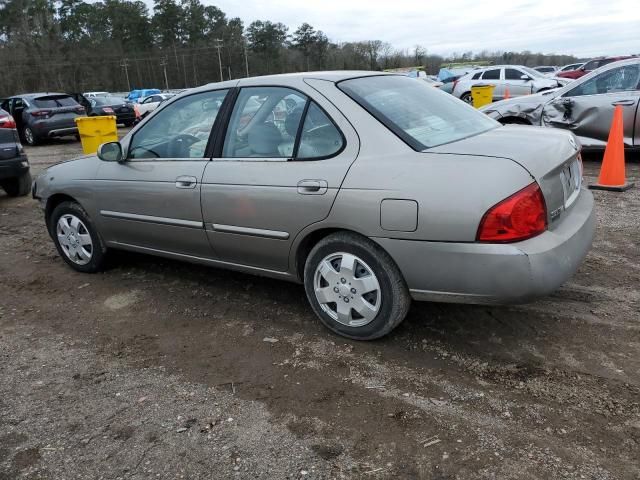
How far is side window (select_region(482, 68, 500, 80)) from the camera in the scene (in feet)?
65.7

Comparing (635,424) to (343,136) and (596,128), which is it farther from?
(596,128)

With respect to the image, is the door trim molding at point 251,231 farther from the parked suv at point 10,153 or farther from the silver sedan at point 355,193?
the parked suv at point 10,153

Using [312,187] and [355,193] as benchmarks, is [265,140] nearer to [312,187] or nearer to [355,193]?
[312,187]

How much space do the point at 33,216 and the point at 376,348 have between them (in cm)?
601

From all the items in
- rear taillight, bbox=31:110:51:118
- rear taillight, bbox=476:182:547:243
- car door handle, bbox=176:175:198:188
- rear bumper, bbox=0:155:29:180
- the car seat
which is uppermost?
the car seat

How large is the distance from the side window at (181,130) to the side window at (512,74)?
18.1 metres

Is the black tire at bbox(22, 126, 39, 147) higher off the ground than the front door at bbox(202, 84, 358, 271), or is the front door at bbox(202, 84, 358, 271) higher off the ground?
the front door at bbox(202, 84, 358, 271)

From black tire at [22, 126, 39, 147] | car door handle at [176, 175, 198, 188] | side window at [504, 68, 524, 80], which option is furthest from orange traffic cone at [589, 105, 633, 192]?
black tire at [22, 126, 39, 147]

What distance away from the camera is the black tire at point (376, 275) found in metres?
3.05

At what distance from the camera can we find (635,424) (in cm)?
248

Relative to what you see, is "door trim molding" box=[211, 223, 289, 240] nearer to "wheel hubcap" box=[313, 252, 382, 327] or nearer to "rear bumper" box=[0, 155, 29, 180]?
"wheel hubcap" box=[313, 252, 382, 327]

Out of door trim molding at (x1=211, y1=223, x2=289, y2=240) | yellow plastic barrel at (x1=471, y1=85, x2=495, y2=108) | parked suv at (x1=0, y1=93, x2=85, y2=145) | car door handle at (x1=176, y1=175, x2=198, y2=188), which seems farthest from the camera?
parked suv at (x1=0, y1=93, x2=85, y2=145)

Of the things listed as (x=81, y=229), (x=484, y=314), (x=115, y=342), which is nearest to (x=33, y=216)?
(x=81, y=229)

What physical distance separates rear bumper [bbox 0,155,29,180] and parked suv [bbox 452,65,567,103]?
1592 centimetres
